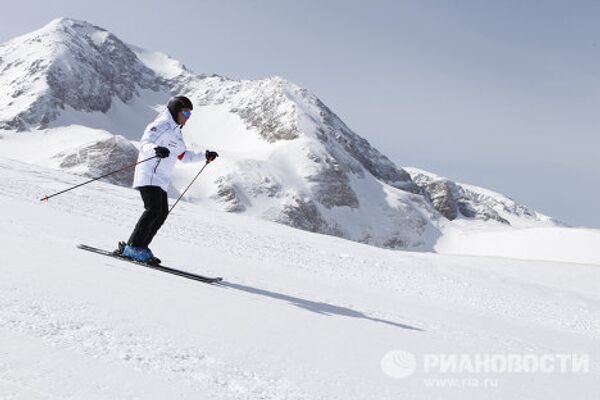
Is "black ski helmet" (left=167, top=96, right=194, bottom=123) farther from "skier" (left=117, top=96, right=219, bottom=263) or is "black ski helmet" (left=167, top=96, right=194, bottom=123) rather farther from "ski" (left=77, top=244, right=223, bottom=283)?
"ski" (left=77, top=244, right=223, bottom=283)

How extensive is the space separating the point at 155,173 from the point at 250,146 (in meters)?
161

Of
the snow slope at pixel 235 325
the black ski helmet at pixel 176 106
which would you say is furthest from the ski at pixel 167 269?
the black ski helmet at pixel 176 106

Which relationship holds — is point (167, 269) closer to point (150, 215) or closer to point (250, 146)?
point (150, 215)

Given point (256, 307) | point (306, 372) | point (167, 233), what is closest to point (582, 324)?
point (256, 307)

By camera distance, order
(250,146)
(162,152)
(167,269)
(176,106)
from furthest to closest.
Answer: (250,146), (176,106), (162,152), (167,269)

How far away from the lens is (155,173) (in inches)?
291

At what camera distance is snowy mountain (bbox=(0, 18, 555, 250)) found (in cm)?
12050

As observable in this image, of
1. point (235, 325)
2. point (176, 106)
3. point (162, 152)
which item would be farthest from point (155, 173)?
point (235, 325)

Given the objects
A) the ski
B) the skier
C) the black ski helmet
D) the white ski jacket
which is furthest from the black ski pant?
the black ski helmet

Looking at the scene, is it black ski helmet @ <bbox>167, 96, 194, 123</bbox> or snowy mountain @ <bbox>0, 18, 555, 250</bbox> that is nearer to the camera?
black ski helmet @ <bbox>167, 96, 194, 123</bbox>

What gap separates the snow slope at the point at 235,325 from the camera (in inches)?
120

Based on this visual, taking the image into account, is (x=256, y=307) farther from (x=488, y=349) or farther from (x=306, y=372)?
(x=488, y=349)

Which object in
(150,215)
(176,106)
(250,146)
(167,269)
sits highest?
(250,146)

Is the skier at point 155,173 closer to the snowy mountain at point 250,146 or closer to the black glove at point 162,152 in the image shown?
the black glove at point 162,152
